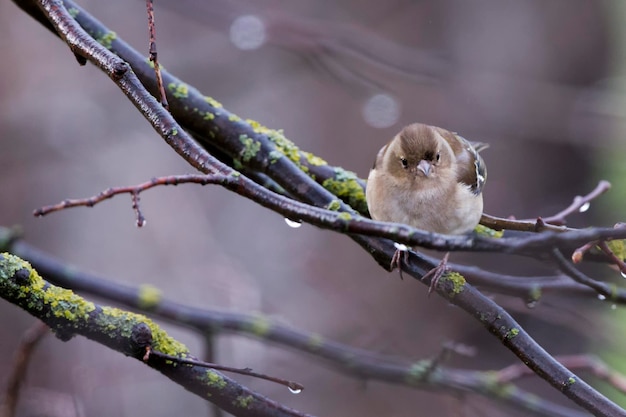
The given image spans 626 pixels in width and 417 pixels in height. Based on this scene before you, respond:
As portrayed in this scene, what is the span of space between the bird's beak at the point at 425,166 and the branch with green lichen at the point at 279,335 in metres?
0.68

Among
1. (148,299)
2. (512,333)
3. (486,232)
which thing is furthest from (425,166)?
(148,299)

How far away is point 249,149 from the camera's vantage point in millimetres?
2176

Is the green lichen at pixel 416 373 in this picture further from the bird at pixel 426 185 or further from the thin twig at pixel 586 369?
the bird at pixel 426 185

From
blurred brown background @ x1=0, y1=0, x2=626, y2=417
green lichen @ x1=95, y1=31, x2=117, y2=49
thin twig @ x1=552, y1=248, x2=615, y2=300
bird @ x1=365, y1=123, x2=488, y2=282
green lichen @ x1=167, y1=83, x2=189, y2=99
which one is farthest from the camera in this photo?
blurred brown background @ x1=0, y1=0, x2=626, y2=417

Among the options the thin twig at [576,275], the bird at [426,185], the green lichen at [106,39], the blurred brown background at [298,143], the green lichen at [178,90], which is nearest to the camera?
the thin twig at [576,275]

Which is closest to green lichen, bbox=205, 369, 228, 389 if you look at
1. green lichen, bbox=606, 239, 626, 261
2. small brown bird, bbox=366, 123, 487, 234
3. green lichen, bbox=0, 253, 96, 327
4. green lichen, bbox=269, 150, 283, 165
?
green lichen, bbox=0, 253, 96, 327

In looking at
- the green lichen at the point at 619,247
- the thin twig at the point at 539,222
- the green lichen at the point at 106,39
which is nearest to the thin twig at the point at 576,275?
the thin twig at the point at 539,222

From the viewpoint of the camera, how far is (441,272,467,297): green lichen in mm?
1727

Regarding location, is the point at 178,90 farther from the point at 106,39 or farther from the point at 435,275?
the point at 435,275

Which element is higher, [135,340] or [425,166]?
[425,166]

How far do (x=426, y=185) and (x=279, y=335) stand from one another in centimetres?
79

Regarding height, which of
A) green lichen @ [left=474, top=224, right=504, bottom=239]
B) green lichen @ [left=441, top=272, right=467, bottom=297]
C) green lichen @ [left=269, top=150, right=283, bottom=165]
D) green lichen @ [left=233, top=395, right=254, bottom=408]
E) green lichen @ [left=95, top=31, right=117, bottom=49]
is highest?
green lichen @ [left=474, top=224, right=504, bottom=239]

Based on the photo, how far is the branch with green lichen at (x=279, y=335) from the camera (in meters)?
2.46

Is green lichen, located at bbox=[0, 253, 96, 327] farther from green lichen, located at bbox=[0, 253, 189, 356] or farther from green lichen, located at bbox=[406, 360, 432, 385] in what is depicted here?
green lichen, located at bbox=[406, 360, 432, 385]
